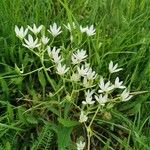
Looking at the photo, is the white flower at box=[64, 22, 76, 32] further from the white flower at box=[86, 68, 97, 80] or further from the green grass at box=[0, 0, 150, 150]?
the white flower at box=[86, 68, 97, 80]

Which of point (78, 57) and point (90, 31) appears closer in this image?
point (78, 57)

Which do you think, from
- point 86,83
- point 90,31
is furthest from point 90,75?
point 90,31

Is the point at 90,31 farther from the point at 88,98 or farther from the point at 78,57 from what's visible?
the point at 88,98

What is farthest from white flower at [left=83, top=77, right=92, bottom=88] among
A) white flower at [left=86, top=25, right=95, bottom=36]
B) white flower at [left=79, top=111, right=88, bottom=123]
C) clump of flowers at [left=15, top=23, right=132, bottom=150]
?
white flower at [left=86, top=25, right=95, bottom=36]

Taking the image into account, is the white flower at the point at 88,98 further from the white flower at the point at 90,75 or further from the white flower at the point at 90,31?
the white flower at the point at 90,31

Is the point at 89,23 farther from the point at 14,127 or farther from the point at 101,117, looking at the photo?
the point at 14,127

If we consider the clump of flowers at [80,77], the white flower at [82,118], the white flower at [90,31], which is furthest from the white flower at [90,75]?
the white flower at [90,31]
